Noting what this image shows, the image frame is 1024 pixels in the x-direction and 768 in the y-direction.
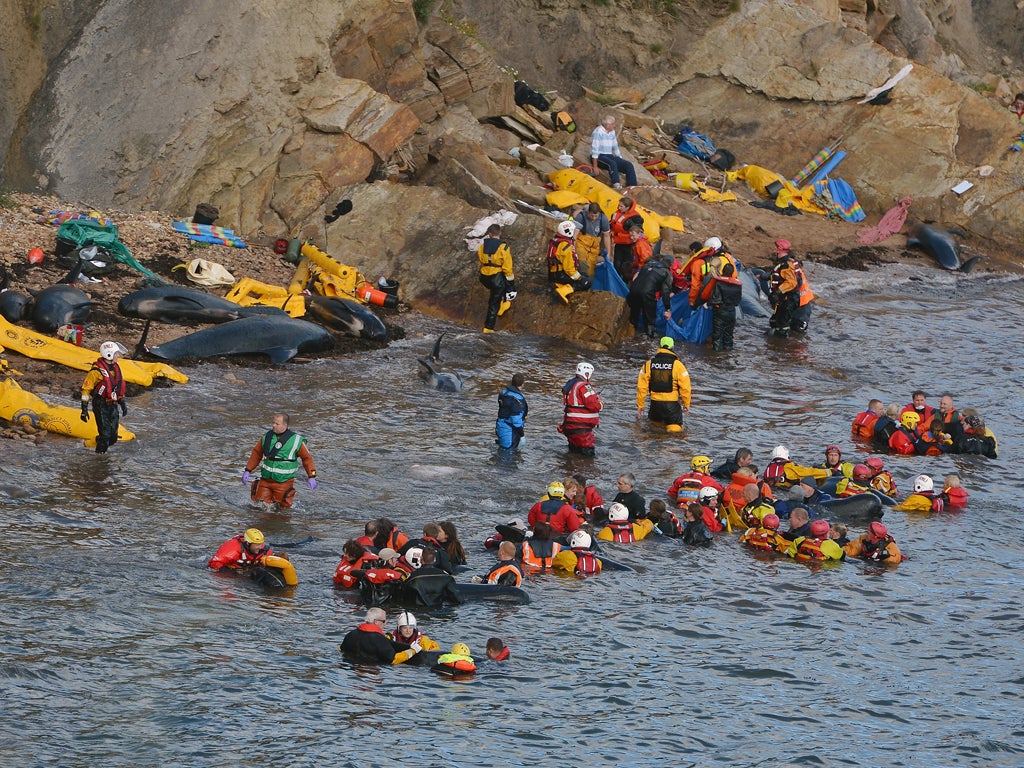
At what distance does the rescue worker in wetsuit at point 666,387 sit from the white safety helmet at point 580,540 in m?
5.06

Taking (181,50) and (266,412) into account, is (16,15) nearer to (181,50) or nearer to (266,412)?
(181,50)

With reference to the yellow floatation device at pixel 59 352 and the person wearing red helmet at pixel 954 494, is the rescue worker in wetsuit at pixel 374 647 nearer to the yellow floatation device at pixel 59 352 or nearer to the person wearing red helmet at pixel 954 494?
the yellow floatation device at pixel 59 352

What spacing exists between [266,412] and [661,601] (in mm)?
6610

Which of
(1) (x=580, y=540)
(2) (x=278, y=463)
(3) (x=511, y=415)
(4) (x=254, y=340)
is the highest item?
(4) (x=254, y=340)

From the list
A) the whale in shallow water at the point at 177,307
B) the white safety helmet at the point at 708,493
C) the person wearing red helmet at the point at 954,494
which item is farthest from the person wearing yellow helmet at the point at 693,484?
the whale in shallow water at the point at 177,307

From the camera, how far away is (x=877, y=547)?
15195 mm

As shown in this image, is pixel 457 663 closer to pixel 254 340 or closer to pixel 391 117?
pixel 254 340

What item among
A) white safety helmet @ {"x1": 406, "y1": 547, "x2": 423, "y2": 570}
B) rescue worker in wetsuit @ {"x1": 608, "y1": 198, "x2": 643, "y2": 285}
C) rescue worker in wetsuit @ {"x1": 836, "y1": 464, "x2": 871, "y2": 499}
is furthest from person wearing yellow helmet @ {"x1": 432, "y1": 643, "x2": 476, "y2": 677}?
rescue worker in wetsuit @ {"x1": 608, "y1": 198, "x2": 643, "y2": 285}

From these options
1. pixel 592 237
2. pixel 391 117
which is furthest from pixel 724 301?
pixel 391 117

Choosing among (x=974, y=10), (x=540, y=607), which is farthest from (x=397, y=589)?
(x=974, y=10)

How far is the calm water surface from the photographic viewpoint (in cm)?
1070

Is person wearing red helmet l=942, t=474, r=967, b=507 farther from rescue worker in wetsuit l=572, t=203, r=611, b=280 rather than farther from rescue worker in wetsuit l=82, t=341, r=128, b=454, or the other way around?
rescue worker in wetsuit l=82, t=341, r=128, b=454

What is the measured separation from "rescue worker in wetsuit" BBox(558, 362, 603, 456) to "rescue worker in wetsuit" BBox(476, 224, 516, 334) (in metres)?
4.45

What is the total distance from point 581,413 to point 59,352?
6947mm
